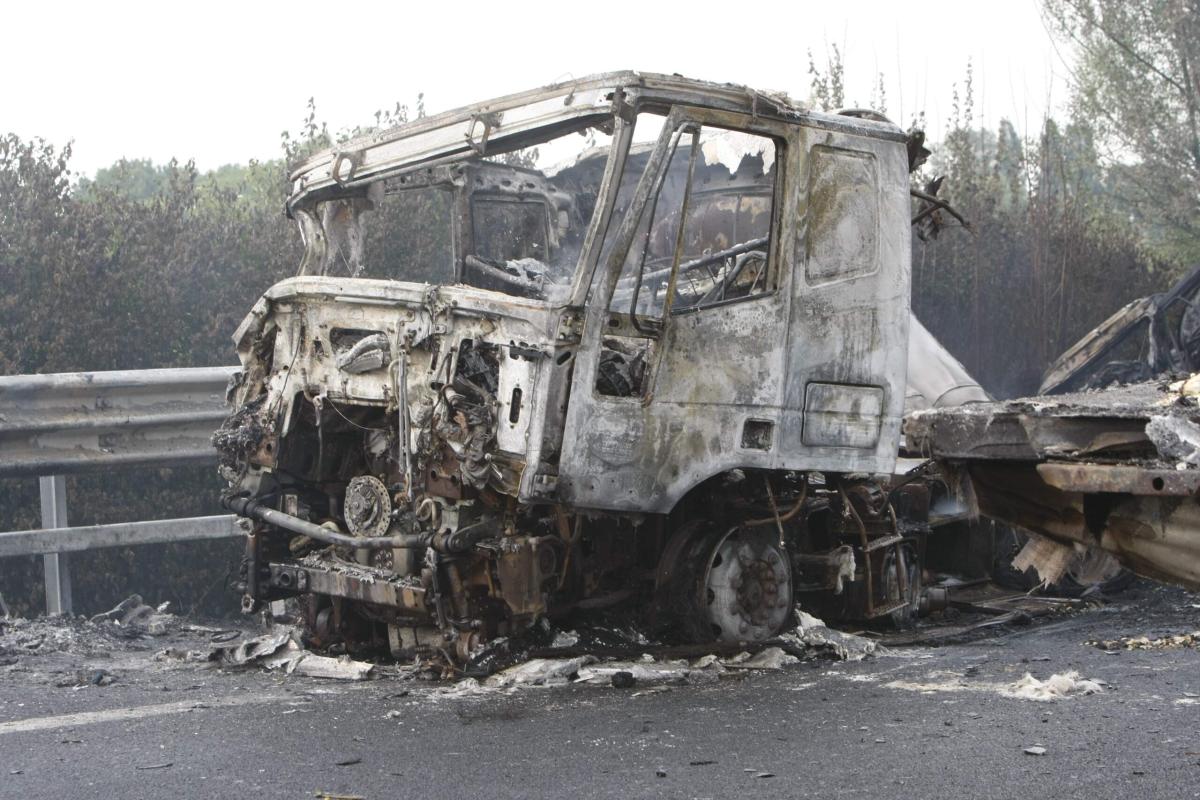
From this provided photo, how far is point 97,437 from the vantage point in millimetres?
7742

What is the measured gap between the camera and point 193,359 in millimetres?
9375

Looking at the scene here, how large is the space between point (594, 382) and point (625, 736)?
4.87 ft

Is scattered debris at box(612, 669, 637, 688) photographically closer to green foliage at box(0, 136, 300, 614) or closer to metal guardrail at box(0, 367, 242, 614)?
metal guardrail at box(0, 367, 242, 614)

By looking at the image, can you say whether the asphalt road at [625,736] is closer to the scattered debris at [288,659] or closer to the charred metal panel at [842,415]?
the scattered debris at [288,659]

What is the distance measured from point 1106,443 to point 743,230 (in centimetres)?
282

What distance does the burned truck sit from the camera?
5.77 meters

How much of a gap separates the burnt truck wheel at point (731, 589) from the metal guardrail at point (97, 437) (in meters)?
2.79

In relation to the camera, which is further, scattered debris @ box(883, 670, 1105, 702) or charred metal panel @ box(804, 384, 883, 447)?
charred metal panel @ box(804, 384, 883, 447)

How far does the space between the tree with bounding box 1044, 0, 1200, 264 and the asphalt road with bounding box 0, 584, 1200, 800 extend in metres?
14.1

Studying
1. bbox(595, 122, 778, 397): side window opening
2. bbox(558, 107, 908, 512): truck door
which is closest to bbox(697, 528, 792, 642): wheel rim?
bbox(558, 107, 908, 512): truck door

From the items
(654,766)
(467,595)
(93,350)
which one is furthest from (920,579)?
(93,350)

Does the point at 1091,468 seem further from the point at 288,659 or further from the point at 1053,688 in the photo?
the point at 288,659

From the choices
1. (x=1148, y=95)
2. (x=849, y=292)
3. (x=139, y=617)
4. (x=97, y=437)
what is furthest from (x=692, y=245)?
(x=1148, y=95)

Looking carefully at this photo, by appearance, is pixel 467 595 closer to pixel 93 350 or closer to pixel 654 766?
pixel 654 766
